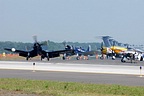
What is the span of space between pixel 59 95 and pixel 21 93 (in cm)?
202

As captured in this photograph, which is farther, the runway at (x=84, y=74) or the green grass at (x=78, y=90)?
the runway at (x=84, y=74)

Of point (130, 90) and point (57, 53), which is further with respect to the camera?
point (57, 53)

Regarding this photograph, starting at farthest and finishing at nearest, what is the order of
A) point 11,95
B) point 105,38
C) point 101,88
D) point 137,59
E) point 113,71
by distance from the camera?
point 105,38 < point 137,59 < point 113,71 < point 101,88 < point 11,95

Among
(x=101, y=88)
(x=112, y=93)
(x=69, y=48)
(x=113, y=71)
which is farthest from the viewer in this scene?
(x=69, y=48)

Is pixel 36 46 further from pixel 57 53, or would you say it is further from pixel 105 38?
pixel 105 38

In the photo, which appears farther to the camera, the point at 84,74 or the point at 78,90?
the point at 84,74

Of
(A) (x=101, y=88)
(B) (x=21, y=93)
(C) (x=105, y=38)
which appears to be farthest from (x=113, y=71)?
(C) (x=105, y=38)

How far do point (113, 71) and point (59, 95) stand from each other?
68.3 feet

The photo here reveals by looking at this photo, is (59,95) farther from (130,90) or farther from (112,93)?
(130,90)

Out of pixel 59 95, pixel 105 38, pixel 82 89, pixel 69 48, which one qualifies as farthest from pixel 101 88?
pixel 105 38

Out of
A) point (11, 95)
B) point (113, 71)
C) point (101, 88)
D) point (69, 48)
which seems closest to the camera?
point (11, 95)

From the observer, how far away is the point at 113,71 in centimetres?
3978

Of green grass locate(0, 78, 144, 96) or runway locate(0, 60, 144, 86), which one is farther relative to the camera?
runway locate(0, 60, 144, 86)

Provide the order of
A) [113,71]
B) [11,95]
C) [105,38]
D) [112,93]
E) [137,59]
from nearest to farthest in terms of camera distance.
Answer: [11,95] < [112,93] < [113,71] < [137,59] < [105,38]
